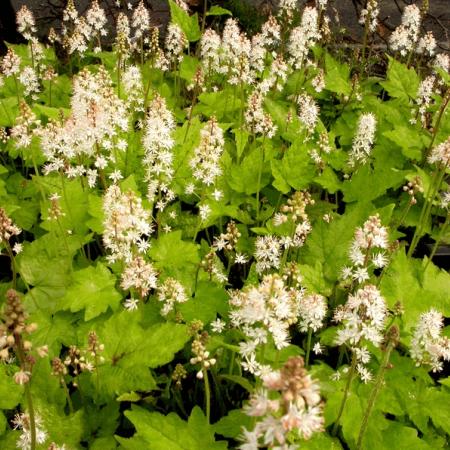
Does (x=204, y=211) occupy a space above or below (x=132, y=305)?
above

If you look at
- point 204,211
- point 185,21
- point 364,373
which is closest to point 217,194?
point 204,211

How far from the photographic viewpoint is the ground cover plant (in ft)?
6.98

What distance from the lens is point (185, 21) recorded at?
5.12m

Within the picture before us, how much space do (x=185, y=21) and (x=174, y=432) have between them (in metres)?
4.03

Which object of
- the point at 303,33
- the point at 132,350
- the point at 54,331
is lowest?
the point at 54,331

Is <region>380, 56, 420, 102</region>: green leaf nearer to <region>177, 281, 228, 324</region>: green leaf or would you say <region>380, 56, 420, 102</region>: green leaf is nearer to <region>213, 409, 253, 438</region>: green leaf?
<region>177, 281, 228, 324</region>: green leaf

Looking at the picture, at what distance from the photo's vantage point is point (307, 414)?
1232 mm

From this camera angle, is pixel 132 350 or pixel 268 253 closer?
pixel 132 350

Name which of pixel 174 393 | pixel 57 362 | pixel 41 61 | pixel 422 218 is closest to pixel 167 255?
pixel 174 393

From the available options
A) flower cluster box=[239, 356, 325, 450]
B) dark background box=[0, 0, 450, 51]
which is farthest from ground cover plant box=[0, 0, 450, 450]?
dark background box=[0, 0, 450, 51]

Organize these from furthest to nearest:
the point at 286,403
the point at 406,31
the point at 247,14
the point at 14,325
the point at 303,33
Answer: the point at 247,14, the point at 406,31, the point at 303,33, the point at 14,325, the point at 286,403

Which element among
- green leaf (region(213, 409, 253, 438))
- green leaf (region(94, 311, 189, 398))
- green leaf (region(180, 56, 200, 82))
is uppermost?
green leaf (region(180, 56, 200, 82))

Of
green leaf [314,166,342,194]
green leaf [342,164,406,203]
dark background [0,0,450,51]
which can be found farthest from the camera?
dark background [0,0,450,51]

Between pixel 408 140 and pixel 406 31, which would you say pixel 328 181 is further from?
pixel 406 31
